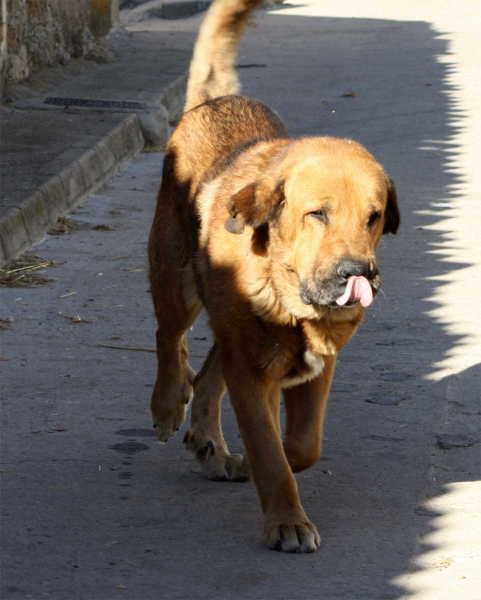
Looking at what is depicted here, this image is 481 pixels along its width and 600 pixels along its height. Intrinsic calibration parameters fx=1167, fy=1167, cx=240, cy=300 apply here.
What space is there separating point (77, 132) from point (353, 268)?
Answer: 655 cm

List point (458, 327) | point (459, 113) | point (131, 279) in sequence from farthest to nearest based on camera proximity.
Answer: point (459, 113)
point (131, 279)
point (458, 327)

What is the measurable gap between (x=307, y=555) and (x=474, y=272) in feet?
12.6

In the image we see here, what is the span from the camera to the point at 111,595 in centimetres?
344

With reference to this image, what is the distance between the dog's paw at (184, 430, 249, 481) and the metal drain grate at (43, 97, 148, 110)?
687 cm

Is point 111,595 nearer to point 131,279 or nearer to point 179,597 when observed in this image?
point 179,597

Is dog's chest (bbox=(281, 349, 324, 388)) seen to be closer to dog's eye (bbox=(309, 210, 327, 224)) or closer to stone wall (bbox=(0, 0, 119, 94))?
dog's eye (bbox=(309, 210, 327, 224))

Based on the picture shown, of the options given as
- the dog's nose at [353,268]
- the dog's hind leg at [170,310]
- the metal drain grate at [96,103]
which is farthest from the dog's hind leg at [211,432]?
the metal drain grate at [96,103]

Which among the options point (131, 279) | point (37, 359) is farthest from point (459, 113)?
point (37, 359)

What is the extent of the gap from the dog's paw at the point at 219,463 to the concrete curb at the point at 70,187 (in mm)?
2859

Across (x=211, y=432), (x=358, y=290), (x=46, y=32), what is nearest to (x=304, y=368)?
(x=358, y=290)

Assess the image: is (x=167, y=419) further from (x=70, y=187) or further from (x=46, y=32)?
(x=46, y=32)

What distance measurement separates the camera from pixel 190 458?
467 cm

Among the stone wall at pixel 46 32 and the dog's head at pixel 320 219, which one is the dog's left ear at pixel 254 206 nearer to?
the dog's head at pixel 320 219

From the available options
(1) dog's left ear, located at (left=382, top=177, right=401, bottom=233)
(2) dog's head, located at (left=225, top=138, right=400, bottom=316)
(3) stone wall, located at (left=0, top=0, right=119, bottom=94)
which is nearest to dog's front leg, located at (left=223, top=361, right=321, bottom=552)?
(2) dog's head, located at (left=225, top=138, right=400, bottom=316)
